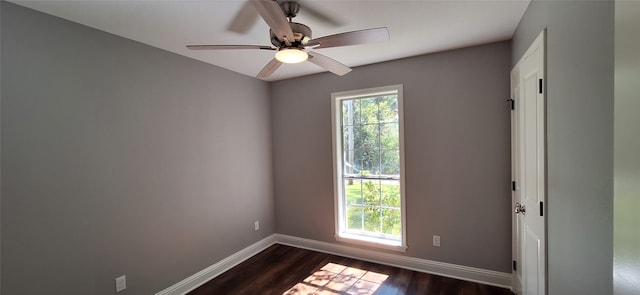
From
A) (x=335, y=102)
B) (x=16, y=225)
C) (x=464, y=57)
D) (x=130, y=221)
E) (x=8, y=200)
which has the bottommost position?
(x=130, y=221)

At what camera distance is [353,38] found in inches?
63.9

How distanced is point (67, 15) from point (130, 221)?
62.9 inches

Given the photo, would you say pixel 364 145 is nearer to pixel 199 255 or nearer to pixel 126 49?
pixel 199 255

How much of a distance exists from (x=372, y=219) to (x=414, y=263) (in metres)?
0.66

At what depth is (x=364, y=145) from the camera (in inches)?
129

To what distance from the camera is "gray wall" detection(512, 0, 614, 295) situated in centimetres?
89

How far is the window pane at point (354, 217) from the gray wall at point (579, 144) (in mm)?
2049

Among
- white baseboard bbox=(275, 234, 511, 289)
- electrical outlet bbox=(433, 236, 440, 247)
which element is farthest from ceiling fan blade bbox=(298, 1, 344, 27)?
white baseboard bbox=(275, 234, 511, 289)

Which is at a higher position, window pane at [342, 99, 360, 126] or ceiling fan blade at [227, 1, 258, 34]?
ceiling fan blade at [227, 1, 258, 34]

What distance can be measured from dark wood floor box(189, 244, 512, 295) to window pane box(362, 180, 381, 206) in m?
0.72

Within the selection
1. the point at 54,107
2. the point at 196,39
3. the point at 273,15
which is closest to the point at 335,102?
the point at 196,39

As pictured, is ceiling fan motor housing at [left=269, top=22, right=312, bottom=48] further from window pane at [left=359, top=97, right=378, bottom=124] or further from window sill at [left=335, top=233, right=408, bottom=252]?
window sill at [left=335, top=233, right=408, bottom=252]

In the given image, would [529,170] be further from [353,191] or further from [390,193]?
[353,191]

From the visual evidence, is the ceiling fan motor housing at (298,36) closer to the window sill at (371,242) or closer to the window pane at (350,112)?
the window pane at (350,112)
